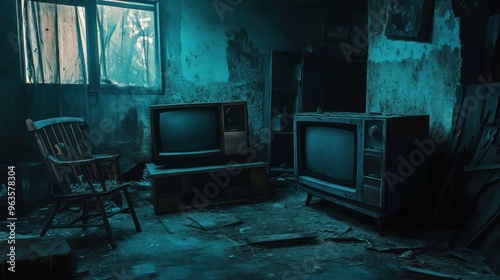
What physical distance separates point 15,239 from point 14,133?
204cm

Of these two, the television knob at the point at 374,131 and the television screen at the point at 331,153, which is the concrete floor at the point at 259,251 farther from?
the television knob at the point at 374,131

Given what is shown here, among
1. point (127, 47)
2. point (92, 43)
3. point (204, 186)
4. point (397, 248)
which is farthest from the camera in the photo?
point (127, 47)

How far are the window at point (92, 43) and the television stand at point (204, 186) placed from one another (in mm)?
1325

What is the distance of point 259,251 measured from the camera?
2.20 metres

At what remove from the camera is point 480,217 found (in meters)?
2.23

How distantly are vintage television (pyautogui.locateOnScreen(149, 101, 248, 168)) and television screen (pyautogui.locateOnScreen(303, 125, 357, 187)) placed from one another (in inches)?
26.5

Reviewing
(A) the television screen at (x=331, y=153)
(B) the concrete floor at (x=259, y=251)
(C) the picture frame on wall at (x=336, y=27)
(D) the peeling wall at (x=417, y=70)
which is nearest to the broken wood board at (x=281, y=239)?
(B) the concrete floor at (x=259, y=251)

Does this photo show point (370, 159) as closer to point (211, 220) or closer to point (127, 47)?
Result: point (211, 220)

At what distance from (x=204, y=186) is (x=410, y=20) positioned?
2.37 m

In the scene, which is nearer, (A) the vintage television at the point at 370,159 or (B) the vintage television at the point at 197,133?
(A) the vintage television at the point at 370,159

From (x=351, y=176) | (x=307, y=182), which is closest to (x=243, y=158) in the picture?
(x=307, y=182)

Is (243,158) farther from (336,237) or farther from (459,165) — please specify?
(459,165)

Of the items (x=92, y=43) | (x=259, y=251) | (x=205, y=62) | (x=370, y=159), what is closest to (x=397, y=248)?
(x=370, y=159)

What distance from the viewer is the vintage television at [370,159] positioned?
7.53ft
